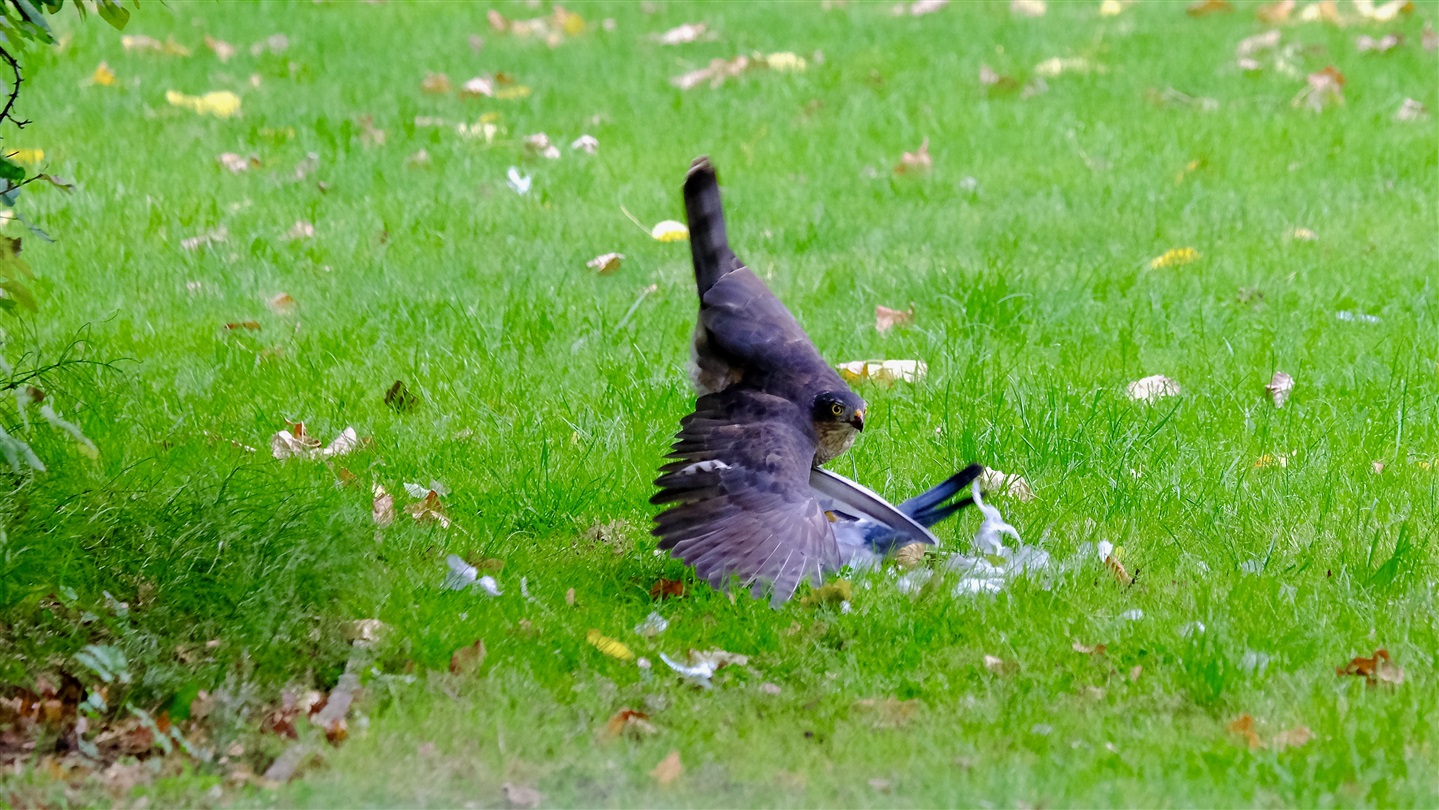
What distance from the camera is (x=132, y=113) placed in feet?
28.7

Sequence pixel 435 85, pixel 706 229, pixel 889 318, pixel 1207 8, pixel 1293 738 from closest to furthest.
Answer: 1. pixel 1293 738
2. pixel 706 229
3. pixel 889 318
4. pixel 435 85
5. pixel 1207 8

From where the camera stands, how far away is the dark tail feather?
4.01 metres

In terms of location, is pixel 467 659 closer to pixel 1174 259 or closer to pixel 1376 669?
pixel 1376 669

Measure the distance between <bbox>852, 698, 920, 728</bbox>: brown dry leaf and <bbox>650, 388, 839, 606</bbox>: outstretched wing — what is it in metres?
0.33

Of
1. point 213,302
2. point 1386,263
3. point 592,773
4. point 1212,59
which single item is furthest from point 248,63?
point 592,773

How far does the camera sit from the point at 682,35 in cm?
1077

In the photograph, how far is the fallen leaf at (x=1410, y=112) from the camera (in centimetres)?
878

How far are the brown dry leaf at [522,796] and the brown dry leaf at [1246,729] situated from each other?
1.49 meters

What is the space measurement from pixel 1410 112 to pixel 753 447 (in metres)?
6.75

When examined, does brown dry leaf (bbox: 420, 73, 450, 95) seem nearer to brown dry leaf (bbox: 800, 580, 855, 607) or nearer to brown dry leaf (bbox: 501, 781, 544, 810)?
brown dry leaf (bbox: 800, 580, 855, 607)

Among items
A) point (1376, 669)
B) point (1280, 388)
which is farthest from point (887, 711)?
point (1280, 388)

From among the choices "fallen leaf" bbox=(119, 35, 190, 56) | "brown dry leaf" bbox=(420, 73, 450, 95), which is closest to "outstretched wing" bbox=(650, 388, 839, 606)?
"brown dry leaf" bbox=(420, 73, 450, 95)

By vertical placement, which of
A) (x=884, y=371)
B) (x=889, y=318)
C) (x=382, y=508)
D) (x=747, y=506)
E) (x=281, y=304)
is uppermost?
(x=747, y=506)

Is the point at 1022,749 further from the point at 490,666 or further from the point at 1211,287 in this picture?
the point at 1211,287
